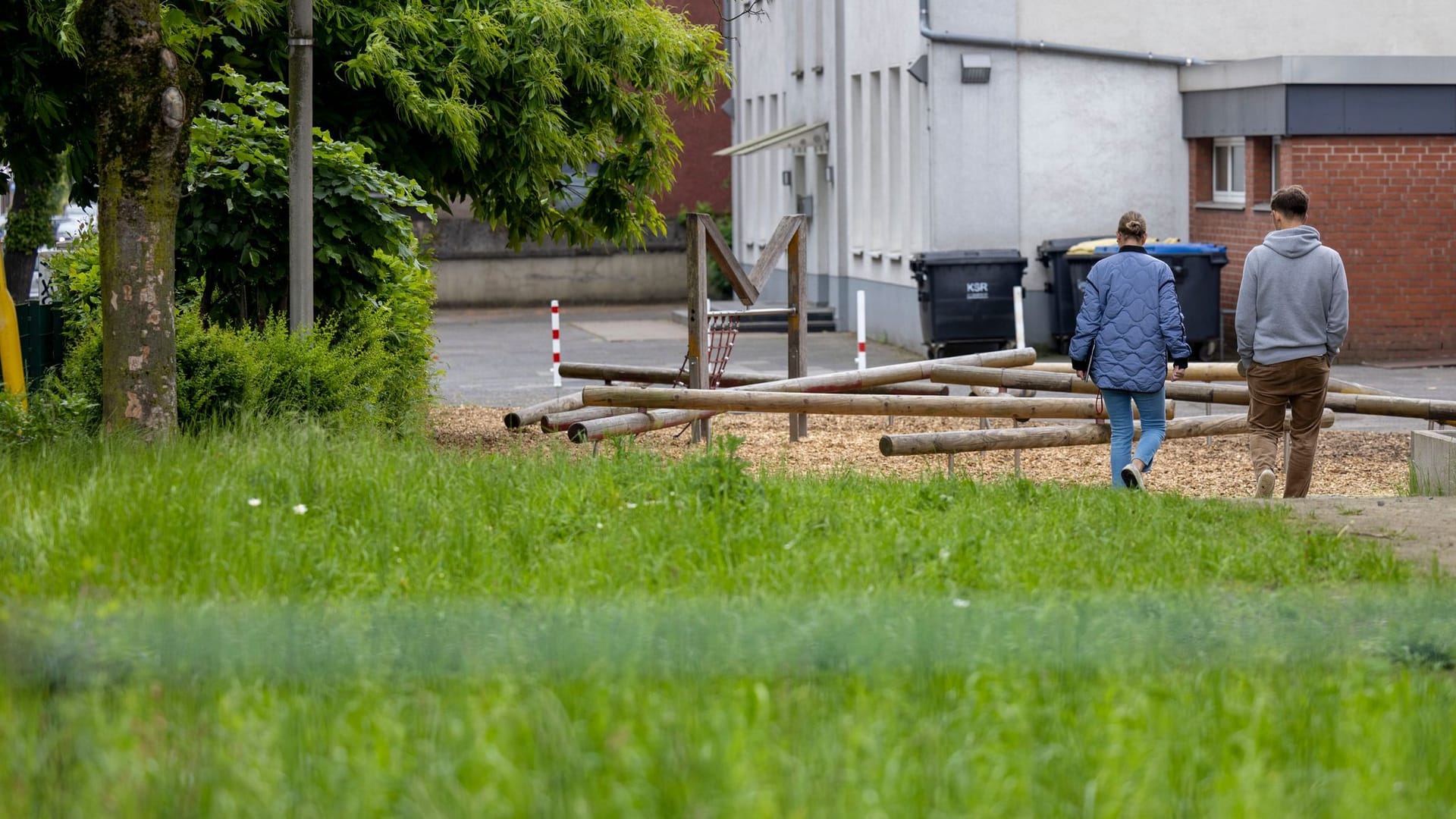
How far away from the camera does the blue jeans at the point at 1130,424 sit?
9984 mm

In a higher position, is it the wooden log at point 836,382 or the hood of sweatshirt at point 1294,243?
the hood of sweatshirt at point 1294,243

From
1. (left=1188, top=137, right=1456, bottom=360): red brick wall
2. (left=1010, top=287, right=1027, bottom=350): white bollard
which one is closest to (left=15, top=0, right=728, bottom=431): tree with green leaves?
(left=1010, top=287, right=1027, bottom=350): white bollard

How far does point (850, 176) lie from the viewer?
28.8 meters

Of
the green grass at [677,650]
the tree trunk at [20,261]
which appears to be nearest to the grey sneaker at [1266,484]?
the green grass at [677,650]

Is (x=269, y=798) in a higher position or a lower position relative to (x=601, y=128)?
lower

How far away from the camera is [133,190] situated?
8.60 metres

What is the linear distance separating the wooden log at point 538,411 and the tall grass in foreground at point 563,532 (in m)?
4.57

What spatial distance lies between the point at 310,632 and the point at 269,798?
4.86 ft

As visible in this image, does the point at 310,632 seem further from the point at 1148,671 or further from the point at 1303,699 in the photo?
the point at 1303,699

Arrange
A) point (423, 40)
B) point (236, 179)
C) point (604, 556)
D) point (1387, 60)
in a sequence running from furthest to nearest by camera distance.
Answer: point (1387, 60) < point (423, 40) < point (236, 179) < point (604, 556)

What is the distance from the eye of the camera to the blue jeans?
998cm

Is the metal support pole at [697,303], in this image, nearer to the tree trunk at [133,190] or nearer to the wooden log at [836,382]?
the wooden log at [836,382]

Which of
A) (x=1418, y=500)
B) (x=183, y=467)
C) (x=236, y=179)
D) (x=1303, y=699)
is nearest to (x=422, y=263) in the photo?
(x=236, y=179)

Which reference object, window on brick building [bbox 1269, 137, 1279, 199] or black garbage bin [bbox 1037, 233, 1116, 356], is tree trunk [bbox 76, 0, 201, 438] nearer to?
black garbage bin [bbox 1037, 233, 1116, 356]
